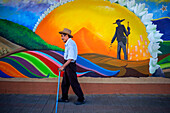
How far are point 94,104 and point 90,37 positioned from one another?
2046 millimetres

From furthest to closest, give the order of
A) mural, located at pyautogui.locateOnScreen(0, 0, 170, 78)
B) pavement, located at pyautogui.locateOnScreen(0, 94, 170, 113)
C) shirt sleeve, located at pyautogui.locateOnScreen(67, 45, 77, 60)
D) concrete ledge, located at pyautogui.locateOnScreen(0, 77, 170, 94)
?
mural, located at pyautogui.locateOnScreen(0, 0, 170, 78)
concrete ledge, located at pyautogui.locateOnScreen(0, 77, 170, 94)
shirt sleeve, located at pyautogui.locateOnScreen(67, 45, 77, 60)
pavement, located at pyautogui.locateOnScreen(0, 94, 170, 113)

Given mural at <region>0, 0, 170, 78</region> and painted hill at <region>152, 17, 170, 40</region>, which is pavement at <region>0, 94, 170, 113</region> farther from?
painted hill at <region>152, 17, 170, 40</region>

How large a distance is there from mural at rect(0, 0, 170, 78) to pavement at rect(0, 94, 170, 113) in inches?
26.9

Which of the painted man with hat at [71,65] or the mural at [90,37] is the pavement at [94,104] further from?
the mural at [90,37]

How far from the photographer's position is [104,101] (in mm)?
5145

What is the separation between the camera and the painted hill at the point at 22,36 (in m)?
5.86

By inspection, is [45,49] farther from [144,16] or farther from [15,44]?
[144,16]

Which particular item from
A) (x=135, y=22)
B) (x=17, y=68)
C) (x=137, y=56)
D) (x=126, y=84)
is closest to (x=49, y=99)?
(x=17, y=68)

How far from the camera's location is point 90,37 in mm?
5883

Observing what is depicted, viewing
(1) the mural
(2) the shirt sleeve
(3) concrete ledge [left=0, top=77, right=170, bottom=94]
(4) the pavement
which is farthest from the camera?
(1) the mural

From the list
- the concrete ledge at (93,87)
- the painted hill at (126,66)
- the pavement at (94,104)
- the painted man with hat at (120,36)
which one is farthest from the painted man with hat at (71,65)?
the painted man with hat at (120,36)

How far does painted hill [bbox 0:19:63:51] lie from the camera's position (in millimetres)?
5863

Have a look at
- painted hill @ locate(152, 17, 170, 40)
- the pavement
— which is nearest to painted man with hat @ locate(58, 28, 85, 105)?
the pavement

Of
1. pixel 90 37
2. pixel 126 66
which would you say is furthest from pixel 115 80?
pixel 90 37
